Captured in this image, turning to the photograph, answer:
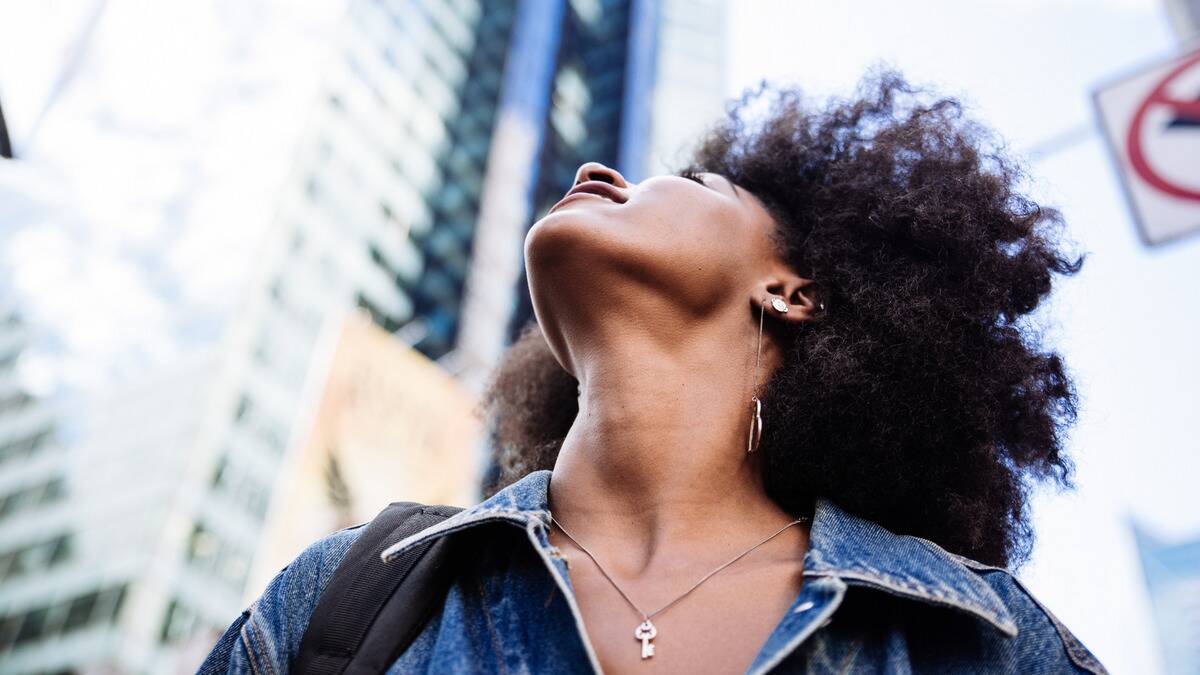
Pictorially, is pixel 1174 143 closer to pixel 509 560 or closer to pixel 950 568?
pixel 950 568

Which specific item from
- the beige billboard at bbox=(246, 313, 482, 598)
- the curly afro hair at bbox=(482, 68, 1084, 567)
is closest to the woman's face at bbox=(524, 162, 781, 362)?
the curly afro hair at bbox=(482, 68, 1084, 567)

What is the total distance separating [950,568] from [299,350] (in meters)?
39.0

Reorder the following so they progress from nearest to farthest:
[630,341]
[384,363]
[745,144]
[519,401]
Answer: [630,341] < [519,401] < [745,144] < [384,363]

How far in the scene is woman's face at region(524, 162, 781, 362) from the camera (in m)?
2.84

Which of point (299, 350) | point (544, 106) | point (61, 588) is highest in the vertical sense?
point (544, 106)

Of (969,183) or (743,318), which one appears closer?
(743,318)

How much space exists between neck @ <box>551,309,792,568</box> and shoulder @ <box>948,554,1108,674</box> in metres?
0.59

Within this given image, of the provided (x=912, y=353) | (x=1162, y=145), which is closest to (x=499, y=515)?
(x=912, y=353)

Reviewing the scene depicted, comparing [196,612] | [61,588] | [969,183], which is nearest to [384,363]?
[196,612]

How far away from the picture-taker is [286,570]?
7.95 ft

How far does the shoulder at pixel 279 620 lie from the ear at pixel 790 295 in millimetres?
1479

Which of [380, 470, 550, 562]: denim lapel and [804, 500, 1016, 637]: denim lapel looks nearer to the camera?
[804, 500, 1016, 637]: denim lapel

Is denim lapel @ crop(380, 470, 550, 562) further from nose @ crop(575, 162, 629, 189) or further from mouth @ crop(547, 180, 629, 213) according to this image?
nose @ crop(575, 162, 629, 189)

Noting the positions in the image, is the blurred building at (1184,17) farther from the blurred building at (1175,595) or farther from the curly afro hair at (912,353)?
the blurred building at (1175,595)
